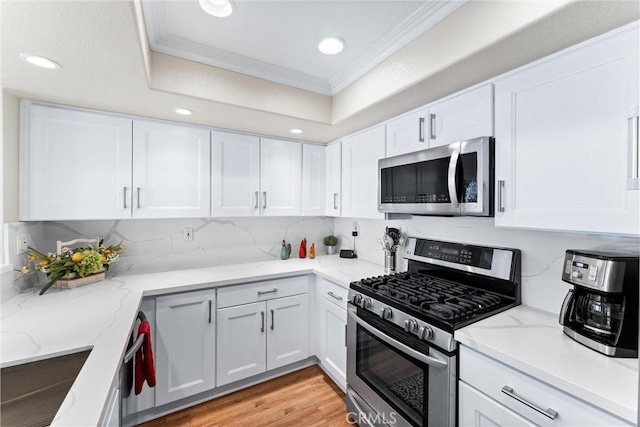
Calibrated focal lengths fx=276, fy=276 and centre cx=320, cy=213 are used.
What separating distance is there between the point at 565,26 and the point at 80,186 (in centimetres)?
276

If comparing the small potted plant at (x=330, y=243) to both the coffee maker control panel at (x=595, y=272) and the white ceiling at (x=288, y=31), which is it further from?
the coffee maker control panel at (x=595, y=272)

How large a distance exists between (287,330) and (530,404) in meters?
1.74

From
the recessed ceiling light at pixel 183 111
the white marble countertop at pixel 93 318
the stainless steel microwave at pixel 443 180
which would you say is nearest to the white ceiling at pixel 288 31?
the recessed ceiling light at pixel 183 111

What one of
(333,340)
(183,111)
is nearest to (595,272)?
(333,340)

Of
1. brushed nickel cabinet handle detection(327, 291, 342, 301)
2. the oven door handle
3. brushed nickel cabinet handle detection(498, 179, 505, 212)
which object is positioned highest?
brushed nickel cabinet handle detection(498, 179, 505, 212)

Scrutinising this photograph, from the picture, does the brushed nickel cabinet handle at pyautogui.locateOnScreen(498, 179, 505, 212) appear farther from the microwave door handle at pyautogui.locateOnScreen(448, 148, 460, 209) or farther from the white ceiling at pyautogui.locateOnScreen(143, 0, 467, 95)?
the white ceiling at pyautogui.locateOnScreen(143, 0, 467, 95)

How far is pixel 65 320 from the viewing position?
1.36 m

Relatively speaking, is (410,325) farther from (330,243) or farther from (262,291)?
(330,243)

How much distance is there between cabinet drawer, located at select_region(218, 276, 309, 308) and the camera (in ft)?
6.92

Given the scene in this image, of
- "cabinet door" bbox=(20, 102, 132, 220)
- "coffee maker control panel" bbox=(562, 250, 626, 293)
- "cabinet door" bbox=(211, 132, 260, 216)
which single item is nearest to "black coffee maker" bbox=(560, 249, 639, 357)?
"coffee maker control panel" bbox=(562, 250, 626, 293)

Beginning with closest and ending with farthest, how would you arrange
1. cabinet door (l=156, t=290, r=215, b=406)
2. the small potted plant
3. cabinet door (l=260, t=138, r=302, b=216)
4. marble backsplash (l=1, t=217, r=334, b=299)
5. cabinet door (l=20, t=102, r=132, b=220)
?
1. cabinet door (l=20, t=102, r=132, b=220)
2. cabinet door (l=156, t=290, r=215, b=406)
3. marble backsplash (l=1, t=217, r=334, b=299)
4. cabinet door (l=260, t=138, r=302, b=216)
5. the small potted plant

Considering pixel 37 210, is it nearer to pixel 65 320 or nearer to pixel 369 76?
pixel 65 320

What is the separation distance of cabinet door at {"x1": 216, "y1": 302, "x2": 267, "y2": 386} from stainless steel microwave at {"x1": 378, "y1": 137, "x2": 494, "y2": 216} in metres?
1.34

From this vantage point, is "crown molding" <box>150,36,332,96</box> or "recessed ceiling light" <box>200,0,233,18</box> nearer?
"recessed ceiling light" <box>200,0,233,18</box>
